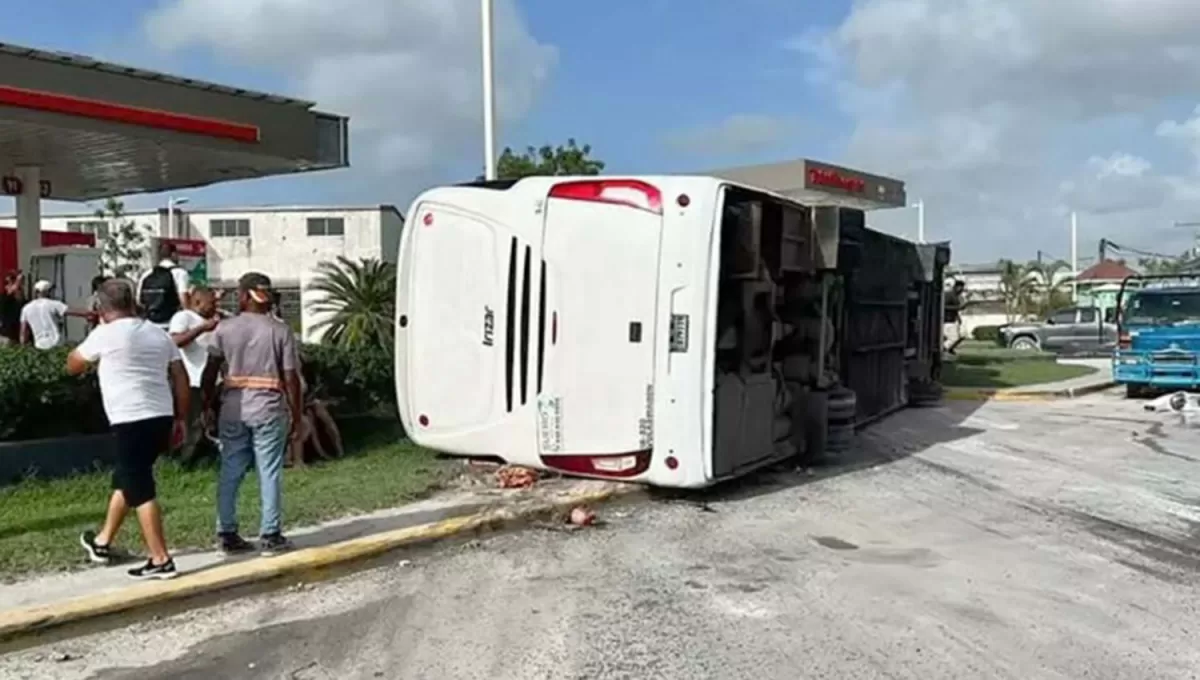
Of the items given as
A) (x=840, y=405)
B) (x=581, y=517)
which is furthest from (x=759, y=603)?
(x=840, y=405)

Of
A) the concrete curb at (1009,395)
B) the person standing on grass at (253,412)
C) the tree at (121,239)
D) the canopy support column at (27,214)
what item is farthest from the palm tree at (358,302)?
the tree at (121,239)

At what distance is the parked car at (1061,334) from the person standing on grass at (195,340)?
32.3 metres

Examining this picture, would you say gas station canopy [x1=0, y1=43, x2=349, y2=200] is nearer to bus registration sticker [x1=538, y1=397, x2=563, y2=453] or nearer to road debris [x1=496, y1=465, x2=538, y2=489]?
road debris [x1=496, y1=465, x2=538, y2=489]

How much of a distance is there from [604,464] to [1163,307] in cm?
1503

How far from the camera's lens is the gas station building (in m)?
17.8

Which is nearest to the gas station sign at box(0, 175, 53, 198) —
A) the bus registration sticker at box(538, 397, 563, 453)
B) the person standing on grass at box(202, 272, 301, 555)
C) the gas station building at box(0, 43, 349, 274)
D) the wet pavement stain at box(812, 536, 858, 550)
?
the gas station building at box(0, 43, 349, 274)

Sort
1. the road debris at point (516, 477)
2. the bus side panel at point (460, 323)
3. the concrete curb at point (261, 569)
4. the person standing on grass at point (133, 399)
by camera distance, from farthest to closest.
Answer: the road debris at point (516, 477), the bus side panel at point (460, 323), the person standing on grass at point (133, 399), the concrete curb at point (261, 569)

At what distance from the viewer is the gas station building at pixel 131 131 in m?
17.8

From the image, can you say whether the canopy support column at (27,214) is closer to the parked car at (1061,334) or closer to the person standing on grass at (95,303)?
the person standing on grass at (95,303)

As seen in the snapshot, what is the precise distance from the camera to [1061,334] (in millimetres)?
40062

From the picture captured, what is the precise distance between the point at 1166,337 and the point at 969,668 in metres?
16.8

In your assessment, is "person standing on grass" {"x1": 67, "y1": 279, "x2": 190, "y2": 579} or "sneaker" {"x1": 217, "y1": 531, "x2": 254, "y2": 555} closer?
"person standing on grass" {"x1": 67, "y1": 279, "x2": 190, "y2": 579}

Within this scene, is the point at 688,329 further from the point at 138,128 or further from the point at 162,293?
the point at 138,128

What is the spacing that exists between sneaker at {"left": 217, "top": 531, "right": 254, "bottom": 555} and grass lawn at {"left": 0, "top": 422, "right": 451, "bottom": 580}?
1.02 feet
